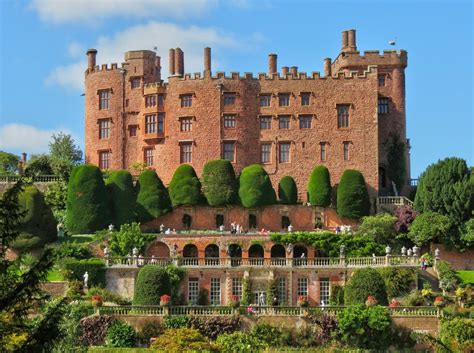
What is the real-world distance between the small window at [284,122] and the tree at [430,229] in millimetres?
12766

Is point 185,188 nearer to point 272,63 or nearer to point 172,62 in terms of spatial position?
point 172,62

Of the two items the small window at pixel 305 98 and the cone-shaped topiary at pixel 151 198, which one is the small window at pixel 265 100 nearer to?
the small window at pixel 305 98

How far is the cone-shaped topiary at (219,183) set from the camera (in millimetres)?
65750

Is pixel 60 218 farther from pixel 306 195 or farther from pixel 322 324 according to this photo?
pixel 322 324

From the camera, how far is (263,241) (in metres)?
60.1

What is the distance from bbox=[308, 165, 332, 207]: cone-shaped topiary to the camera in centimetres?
6600

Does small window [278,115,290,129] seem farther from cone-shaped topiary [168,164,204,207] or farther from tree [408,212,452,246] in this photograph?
tree [408,212,452,246]

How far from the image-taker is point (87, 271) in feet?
176

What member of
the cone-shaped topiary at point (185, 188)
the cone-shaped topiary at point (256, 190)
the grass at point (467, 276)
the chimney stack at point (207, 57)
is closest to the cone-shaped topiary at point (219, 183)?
the cone-shaped topiary at point (185, 188)

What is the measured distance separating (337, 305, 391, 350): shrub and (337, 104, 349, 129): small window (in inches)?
1029

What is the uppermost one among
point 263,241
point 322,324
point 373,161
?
point 373,161

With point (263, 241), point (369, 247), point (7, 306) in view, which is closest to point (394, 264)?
point (369, 247)

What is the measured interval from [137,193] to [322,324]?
2227cm

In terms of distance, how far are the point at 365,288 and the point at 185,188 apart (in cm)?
1986
